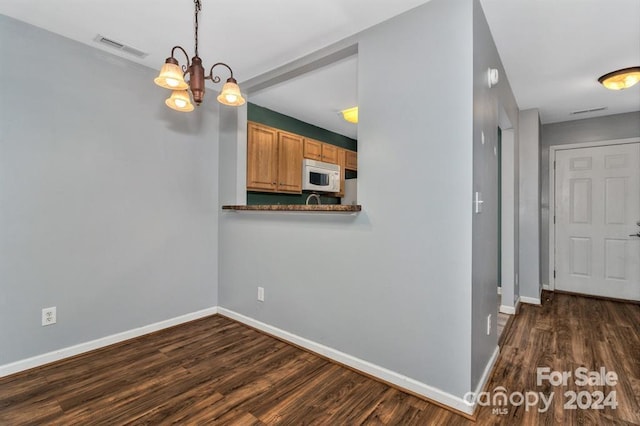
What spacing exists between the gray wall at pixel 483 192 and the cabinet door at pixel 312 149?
99.0 inches

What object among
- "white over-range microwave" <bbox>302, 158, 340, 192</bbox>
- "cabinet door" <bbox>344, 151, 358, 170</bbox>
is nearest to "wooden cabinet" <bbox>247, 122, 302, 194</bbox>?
"white over-range microwave" <bbox>302, 158, 340, 192</bbox>

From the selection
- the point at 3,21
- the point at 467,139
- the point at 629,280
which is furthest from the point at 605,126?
the point at 3,21

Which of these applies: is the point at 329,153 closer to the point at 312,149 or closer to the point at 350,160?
the point at 312,149

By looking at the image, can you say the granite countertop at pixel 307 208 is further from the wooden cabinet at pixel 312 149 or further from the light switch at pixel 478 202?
the wooden cabinet at pixel 312 149

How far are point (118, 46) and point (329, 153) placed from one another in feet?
9.72

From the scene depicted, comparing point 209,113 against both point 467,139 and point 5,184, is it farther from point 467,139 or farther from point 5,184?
point 467,139

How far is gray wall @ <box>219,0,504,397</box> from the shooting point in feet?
5.99

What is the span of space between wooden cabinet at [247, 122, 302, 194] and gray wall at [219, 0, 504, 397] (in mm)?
1389

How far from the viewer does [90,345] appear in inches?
99.2

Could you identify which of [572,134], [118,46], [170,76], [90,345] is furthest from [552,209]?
[90,345]

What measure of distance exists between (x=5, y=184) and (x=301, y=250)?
2104 mm

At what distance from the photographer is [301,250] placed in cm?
264

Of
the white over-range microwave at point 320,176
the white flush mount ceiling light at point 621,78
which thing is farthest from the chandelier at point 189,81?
the white flush mount ceiling light at point 621,78

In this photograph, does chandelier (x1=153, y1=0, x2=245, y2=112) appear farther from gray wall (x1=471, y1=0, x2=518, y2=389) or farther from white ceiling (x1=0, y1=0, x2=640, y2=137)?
gray wall (x1=471, y1=0, x2=518, y2=389)
